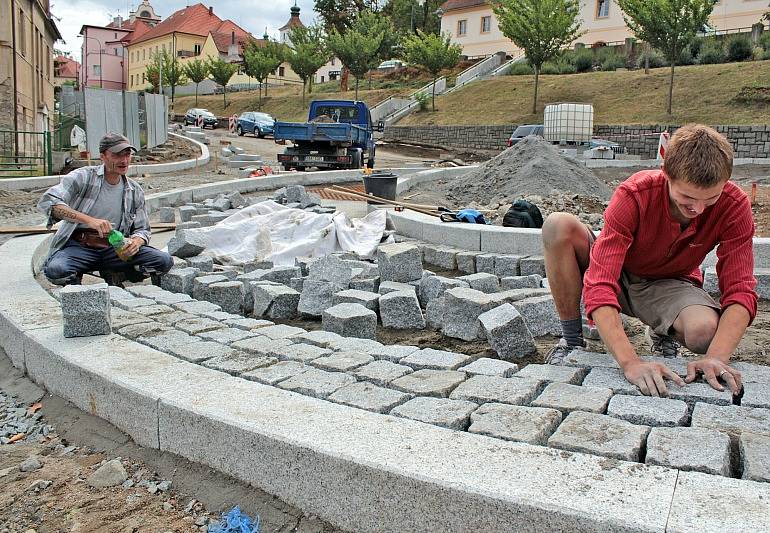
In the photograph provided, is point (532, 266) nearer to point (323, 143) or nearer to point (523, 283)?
point (523, 283)

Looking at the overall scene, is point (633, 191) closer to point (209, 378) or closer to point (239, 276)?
point (209, 378)

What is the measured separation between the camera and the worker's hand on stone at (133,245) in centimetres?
542

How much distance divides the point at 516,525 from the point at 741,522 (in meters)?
0.59

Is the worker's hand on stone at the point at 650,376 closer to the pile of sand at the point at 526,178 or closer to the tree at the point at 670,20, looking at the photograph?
the pile of sand at the point at 526,178

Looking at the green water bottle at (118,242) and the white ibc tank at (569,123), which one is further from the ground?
the white ibc tank at (569,123)

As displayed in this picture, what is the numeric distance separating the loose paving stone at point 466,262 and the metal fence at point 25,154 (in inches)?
535

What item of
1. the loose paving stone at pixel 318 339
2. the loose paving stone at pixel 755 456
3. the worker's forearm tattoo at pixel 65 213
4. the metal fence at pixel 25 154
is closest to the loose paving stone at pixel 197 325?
the loose paving stone at pixel 318 339

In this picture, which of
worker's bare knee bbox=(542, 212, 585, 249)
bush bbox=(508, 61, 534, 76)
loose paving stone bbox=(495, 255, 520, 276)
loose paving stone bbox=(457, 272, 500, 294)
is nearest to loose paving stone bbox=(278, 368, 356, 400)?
worker's bare knee bbox=(542, 212, 585, 249)

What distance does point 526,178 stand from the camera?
11250 millimetres

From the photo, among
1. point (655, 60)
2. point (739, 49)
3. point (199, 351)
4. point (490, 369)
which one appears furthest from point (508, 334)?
point (655, 60)

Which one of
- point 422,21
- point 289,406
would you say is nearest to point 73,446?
point 289,406

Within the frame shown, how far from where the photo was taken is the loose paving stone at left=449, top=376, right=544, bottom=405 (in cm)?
289

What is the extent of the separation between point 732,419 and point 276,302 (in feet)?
10.7

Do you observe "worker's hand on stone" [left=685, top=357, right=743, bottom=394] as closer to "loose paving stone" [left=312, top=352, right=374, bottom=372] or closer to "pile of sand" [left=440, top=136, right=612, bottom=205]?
"loose paving stone" [left=312, top=352, right=374, bottom=372]
